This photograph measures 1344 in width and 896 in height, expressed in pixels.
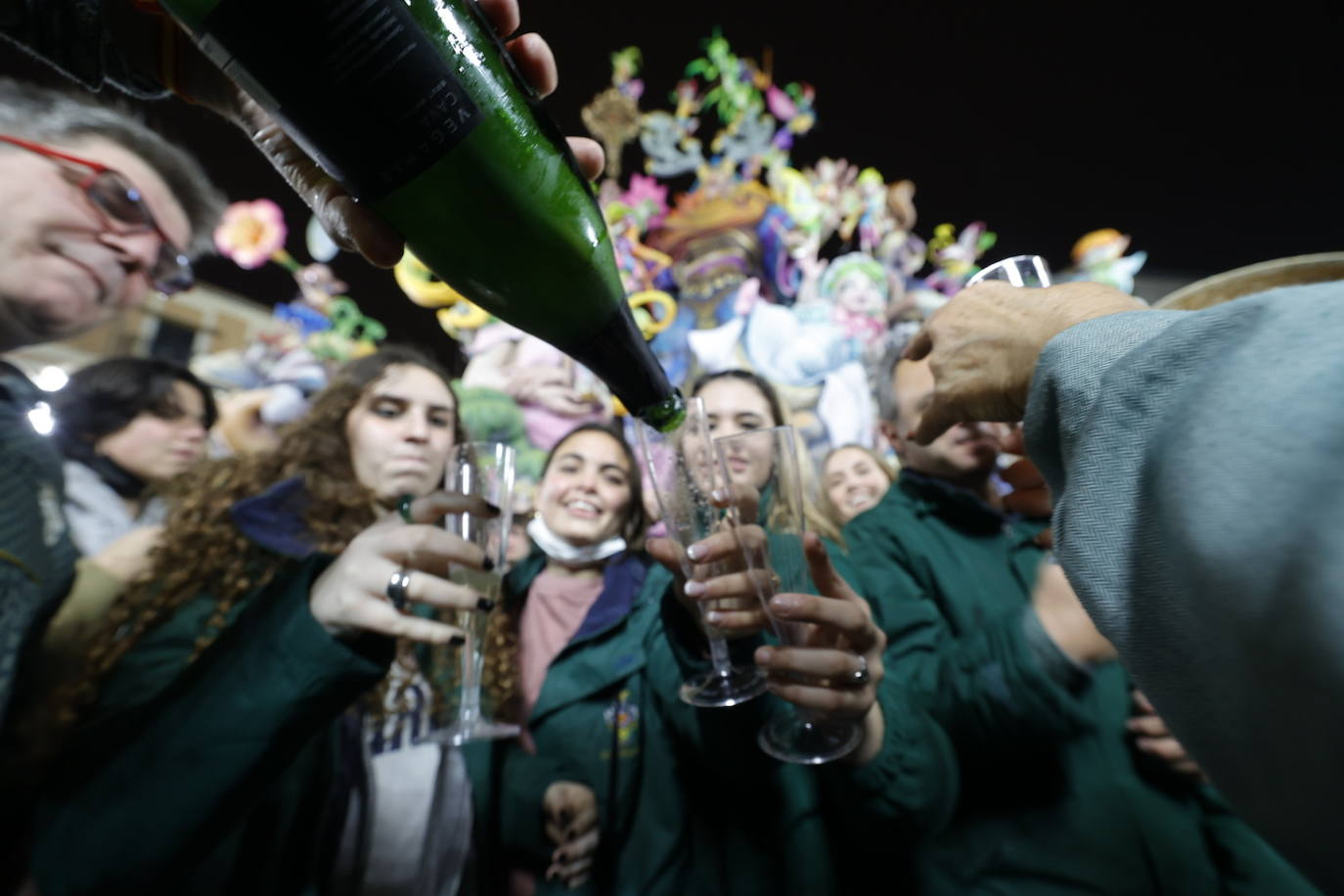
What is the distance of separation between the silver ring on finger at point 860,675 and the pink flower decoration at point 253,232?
424cm

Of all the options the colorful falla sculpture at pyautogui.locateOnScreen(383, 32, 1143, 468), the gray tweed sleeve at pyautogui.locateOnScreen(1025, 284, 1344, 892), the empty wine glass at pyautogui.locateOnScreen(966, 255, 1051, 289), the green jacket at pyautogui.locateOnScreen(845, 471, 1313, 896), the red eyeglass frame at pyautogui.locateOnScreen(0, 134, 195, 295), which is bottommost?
the green jacket at pyautogui.locateOnScreen(845, 471, 1313, 896)

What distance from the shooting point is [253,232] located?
3559mm

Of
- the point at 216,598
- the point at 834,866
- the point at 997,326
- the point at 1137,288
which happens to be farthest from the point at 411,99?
the point at 1137,288

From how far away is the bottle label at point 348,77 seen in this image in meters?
0.45

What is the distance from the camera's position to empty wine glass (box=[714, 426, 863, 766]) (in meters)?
0.74

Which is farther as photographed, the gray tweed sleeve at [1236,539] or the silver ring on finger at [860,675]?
the silver ring on finger at [860,675]

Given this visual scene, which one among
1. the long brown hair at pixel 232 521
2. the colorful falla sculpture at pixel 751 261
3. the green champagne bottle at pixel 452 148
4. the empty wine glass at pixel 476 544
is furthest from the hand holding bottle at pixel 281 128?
the colorful falla sculpture at pixel 751 261

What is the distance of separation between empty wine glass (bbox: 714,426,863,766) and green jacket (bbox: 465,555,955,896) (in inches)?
5.1

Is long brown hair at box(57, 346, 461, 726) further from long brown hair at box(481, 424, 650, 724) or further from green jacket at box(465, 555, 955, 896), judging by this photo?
green jacket at box(465, 555, 955, 896)

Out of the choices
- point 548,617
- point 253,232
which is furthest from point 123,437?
point 253,232

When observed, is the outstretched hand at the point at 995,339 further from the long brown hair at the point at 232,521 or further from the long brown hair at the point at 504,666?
the long brown hair at the point at 232,521

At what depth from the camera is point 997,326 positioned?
20.2 inches

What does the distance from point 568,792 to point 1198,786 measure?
119 cm

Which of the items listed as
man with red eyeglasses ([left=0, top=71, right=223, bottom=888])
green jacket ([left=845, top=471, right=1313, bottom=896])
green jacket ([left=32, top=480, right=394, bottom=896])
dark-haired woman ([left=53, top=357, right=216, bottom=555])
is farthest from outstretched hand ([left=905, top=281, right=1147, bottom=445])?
dark-haired woman ([left=53, top=357, right=216, bottom=555])
